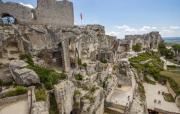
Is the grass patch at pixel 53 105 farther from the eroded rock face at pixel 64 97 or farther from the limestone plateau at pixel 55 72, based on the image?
the eroded rock face at pixel 64 97

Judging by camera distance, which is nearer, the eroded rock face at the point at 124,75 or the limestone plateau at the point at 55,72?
the limestone plateau at the point at 55,72

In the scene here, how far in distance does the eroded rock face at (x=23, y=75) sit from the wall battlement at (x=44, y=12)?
950 cm

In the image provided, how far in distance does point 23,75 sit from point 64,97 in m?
4.62

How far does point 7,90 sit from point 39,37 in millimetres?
9646

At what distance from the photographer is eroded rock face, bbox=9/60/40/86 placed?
600 inches

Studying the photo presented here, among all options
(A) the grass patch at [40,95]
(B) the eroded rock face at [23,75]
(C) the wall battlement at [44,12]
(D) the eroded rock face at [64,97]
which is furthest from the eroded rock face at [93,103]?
(C) the wall battlement at [44,12]

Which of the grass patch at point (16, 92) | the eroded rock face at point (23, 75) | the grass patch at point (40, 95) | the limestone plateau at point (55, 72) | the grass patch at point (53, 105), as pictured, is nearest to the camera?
the grass patch at point (40, 95)

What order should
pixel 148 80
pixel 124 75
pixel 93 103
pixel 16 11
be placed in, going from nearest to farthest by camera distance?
pixel 93 103
pixel 16 11
pixel 124 75
pixel 148 80

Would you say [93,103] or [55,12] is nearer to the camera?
[93,103]

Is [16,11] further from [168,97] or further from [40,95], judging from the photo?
[168,97]

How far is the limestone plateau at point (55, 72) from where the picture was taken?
47.2ft

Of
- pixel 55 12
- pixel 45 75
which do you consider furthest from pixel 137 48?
pixel 45 75

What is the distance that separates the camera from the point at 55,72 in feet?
62.3

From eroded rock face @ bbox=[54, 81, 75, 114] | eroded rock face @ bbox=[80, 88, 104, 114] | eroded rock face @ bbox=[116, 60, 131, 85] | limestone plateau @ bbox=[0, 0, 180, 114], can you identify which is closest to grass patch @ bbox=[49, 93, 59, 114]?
limestone plateau @ bbox=[0, 0, 180, 114]
